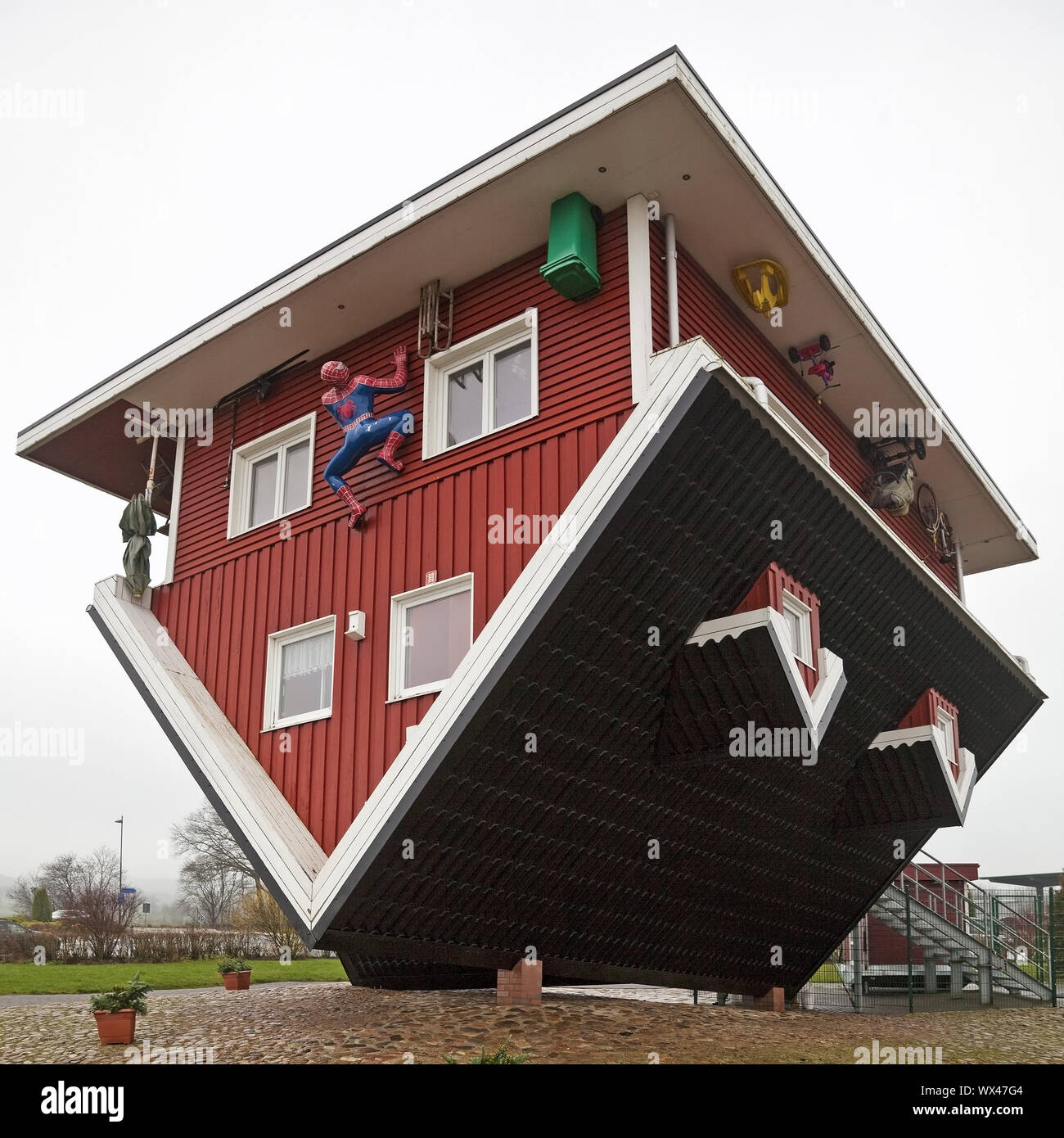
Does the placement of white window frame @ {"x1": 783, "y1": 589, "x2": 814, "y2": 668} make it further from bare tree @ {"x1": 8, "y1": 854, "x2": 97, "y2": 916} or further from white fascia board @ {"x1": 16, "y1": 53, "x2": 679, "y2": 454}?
bare tree @ {"x1": 8, "y1": 854, "x2": 97, "y2": 916}

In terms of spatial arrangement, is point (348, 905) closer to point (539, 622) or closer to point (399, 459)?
point (539, 622)

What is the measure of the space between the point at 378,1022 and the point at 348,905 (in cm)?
231

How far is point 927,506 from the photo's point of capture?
20156 millimetres

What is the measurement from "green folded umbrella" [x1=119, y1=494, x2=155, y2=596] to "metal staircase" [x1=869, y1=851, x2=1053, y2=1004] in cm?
1613

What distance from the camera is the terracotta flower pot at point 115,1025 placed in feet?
42.1

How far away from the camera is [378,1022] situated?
45.7 feet

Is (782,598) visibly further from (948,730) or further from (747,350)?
(948,730)

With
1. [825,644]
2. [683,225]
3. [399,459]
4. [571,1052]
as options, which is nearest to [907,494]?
[825,644]

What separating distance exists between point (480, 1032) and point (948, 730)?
9.90 metres

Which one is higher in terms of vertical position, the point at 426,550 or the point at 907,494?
the point at 907,494

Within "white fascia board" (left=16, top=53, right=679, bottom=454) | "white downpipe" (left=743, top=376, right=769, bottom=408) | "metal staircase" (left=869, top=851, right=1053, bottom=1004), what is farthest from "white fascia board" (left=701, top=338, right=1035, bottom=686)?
"metal staircase" (left=869, top=851, right=1053, bottom=1004)

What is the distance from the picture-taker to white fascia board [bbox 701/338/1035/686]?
12109 mm

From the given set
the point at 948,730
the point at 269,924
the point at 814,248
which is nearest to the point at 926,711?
the point at 948,730

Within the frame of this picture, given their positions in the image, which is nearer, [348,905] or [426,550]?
[348,905]
